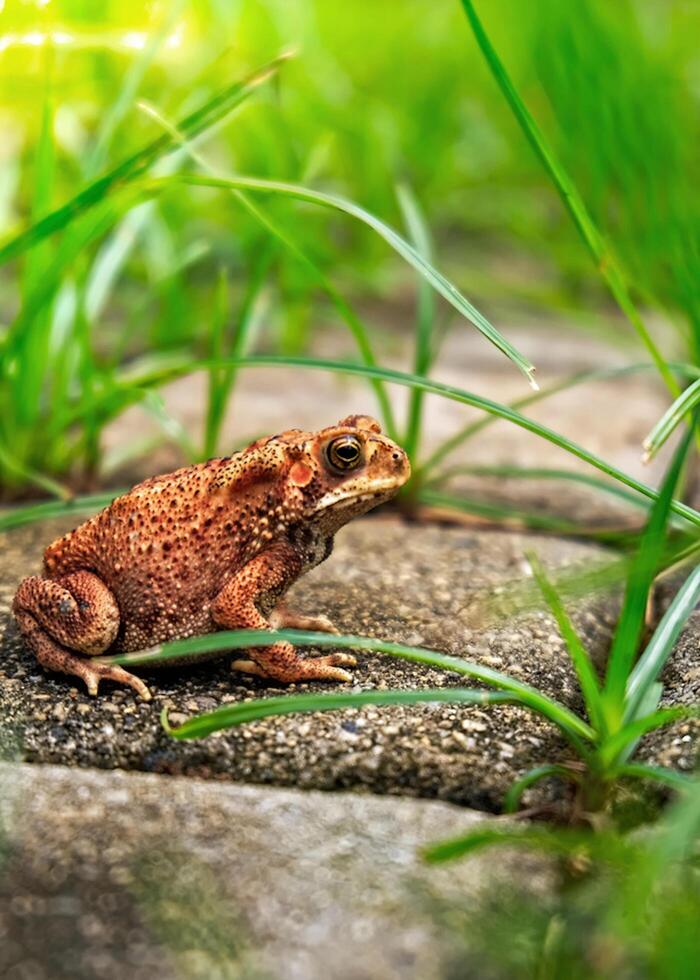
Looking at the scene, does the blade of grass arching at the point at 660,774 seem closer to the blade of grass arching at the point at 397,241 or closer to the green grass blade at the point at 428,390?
the green grass blade at the point at 428,390

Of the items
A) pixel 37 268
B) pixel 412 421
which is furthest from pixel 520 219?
pixel 37 268

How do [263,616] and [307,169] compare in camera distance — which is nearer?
[263,616]

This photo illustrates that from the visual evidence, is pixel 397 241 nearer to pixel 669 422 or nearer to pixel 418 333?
pixel 669 422

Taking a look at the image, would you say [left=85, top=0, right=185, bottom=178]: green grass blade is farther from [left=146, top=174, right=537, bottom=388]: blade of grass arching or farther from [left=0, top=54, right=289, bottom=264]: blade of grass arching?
[left=146, top=174, right=537, bottom=388]: blade of grass arching

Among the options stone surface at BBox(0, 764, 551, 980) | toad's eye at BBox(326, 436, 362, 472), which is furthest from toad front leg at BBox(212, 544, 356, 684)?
stone surface at BBox(0, 764, 551, 980)

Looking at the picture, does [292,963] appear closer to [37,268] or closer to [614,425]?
[37,268]

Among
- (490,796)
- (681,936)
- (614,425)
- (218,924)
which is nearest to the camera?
(681,936)

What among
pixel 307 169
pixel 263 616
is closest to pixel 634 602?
pixel 263 616

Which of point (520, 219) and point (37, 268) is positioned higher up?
point (520, 219)
